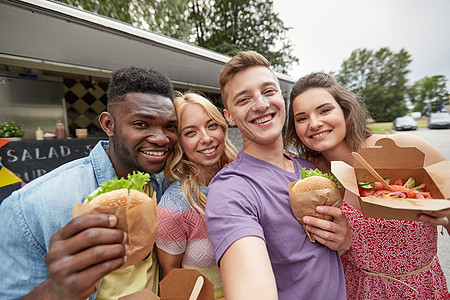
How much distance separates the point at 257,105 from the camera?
1520 millimetres

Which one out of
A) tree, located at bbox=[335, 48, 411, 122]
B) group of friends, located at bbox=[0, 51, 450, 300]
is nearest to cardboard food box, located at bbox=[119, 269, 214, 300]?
group of friends, located at bbox=[0, 51, 450, 300]

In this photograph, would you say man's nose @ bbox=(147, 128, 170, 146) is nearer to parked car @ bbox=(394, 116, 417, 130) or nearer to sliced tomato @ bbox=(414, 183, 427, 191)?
sliced tomato @ bbox=(414, 183, 427, 191)

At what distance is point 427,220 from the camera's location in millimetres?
1018

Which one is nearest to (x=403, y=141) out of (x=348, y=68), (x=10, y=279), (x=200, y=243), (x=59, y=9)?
(x=200, y=243)

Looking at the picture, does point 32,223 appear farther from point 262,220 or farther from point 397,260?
point 397,260

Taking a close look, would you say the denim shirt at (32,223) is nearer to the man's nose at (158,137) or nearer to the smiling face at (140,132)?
the smiling face at (140,132)

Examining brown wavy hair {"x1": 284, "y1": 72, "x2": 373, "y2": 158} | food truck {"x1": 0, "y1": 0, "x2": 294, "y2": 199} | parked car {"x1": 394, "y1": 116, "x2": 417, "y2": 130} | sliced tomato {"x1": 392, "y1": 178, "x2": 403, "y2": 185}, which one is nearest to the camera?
sliced tomato {"x1": 392, "y1": 178, "x2": 403, "y2": 185}

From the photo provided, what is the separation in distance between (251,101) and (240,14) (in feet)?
50.7

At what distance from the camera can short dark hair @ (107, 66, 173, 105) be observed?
1.63 meters

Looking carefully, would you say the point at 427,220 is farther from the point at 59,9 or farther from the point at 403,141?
the point at 59,9

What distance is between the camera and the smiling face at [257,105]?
1542 millimetres

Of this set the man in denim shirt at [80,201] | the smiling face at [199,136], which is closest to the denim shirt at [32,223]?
the man in denim shirt at [80,201]

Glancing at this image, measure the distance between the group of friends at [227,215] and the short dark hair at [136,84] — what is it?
0.01m

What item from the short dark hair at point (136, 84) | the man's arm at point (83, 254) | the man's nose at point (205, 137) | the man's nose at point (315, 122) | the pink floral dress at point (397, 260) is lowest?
the pink floral dress at point (397, 260)
